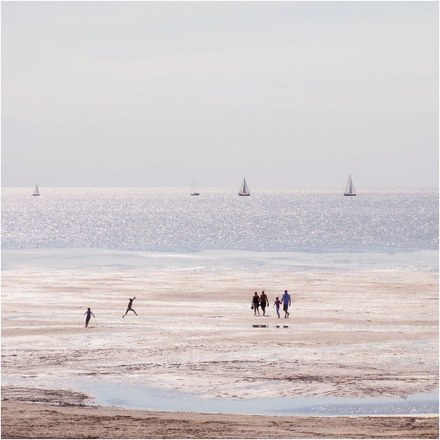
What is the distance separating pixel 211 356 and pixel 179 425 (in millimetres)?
12164

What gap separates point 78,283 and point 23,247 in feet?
192

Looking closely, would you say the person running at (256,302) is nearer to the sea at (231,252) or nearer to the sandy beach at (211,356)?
the sandy beach at (211,356)

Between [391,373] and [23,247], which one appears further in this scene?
[23,247]

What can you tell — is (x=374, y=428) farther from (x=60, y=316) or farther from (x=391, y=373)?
(x=60, y=316)

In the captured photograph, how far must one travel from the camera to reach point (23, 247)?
127188 millimetres

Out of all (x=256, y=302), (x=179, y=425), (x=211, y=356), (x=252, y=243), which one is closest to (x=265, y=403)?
(x=179, y=425)

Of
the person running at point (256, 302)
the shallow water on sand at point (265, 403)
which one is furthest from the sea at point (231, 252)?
the person running at point (256, 302)

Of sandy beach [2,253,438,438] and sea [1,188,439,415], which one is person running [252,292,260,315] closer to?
sandy beach [2,253,438,438]

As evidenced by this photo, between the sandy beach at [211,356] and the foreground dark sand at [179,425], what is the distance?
3cm

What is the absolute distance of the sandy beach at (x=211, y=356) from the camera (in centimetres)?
2602

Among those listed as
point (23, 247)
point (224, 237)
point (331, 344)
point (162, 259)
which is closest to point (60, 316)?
point (331, 344)

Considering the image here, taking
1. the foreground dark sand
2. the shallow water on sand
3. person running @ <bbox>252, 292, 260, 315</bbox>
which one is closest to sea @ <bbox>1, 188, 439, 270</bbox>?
person running @ <bbox>252, 292, 260, 315</bbox>

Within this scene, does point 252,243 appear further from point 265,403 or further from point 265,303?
point 265,403

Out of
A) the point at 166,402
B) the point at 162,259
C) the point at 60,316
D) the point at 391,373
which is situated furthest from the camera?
the point at 162,259
